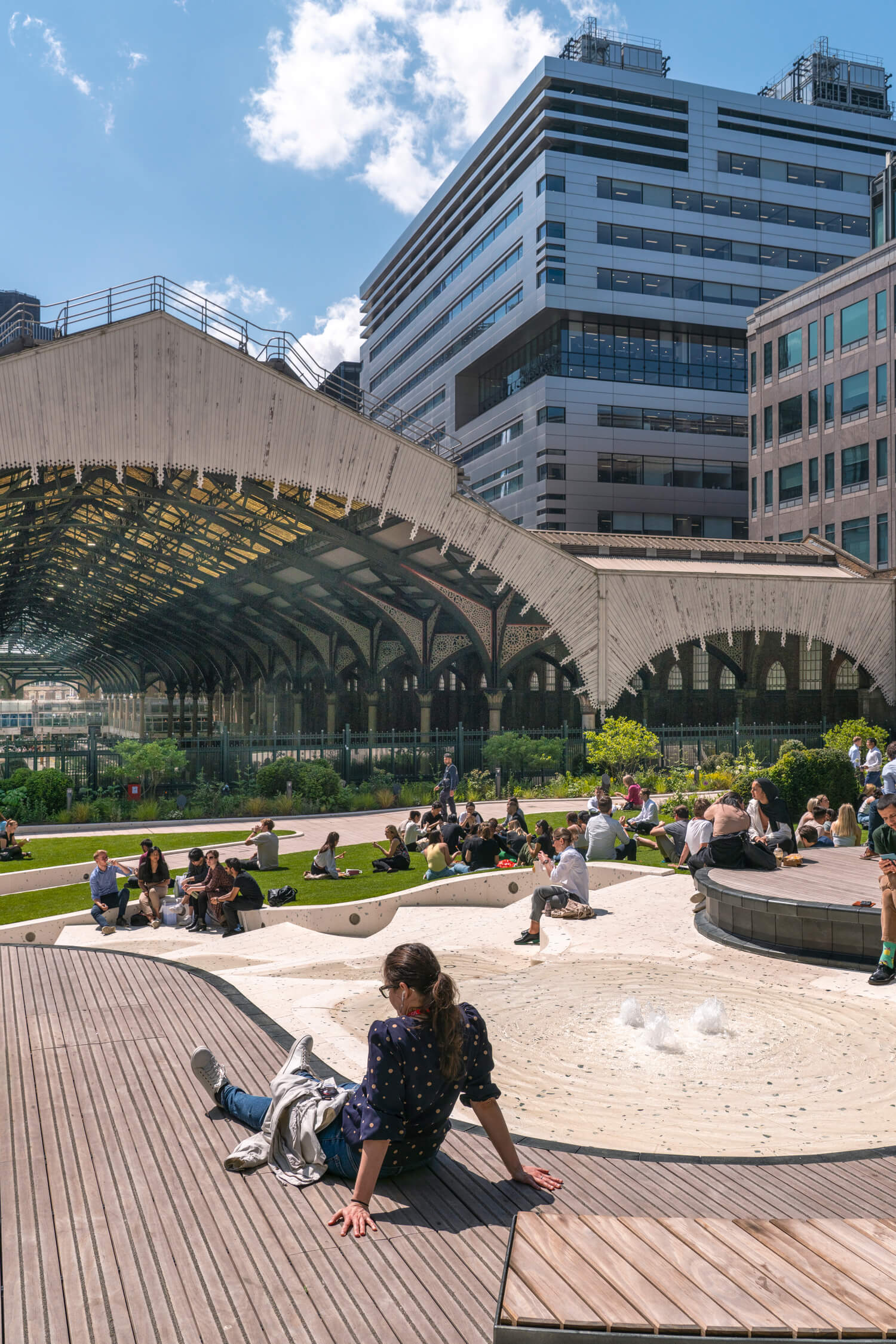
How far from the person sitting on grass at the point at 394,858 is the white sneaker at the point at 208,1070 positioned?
12.0m

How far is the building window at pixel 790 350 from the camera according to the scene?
53656 mm

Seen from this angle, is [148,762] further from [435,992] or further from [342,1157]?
[435,992]

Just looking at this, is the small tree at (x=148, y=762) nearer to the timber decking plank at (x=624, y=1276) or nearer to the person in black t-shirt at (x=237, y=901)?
the person in black t-shirt at (x=237, y=901)

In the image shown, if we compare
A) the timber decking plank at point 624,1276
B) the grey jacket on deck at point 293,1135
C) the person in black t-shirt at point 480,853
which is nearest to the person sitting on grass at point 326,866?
the person in black t-shirt at point 480,853

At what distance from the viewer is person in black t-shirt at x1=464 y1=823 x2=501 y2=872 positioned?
16.8m

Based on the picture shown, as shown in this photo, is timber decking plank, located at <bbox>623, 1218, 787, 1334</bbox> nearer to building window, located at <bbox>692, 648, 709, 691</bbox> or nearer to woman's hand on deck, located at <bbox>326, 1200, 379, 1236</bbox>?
woman's hand on deck, located at <bbox>326, 1200, 379, 1236</bbox>

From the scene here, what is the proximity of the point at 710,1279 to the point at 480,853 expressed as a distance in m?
13.2

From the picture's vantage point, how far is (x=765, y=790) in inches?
526

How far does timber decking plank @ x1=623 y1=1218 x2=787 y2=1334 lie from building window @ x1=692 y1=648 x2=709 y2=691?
3940 centimetres

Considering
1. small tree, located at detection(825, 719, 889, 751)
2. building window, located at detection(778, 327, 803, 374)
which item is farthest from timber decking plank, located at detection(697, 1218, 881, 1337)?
building window, located at detection(778, 327, 803, 374)

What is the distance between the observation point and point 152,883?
46.7 feet

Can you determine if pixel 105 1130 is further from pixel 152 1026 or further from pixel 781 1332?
pixel 781 1332

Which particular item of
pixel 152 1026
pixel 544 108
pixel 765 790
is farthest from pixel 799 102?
pixel 152 1026

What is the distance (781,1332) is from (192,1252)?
2177 millimetres
